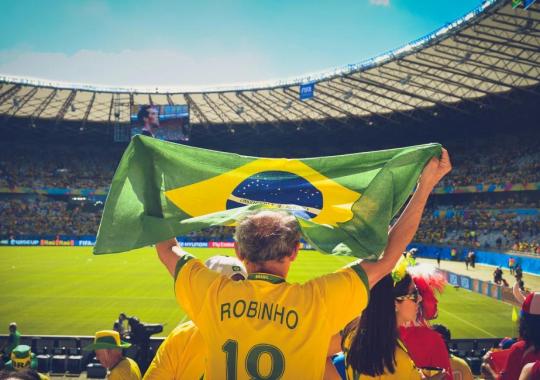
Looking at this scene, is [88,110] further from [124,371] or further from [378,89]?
[124,371]

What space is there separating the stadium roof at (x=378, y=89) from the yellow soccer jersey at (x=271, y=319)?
90.4 ft

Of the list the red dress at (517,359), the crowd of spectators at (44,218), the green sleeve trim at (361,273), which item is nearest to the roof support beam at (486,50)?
the red dress at (517,359)

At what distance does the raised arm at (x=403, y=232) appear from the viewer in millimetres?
2490

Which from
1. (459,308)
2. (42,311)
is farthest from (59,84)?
(459,308)

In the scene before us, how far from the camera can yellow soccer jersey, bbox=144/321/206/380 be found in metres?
3.16

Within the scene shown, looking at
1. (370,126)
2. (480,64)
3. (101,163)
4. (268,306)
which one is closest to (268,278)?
(268,306)

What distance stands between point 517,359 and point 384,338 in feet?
5.00

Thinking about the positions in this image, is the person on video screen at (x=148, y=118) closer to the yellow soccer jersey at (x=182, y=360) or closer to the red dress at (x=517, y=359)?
the yellow soccer jersey at (x=182, y=360)

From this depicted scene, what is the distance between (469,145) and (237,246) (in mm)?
53812

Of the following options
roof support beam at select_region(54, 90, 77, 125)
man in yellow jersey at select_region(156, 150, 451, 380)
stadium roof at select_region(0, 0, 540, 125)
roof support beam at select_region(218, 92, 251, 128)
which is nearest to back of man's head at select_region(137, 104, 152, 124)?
stadium roof at select_region(0, 0, 540, 125)

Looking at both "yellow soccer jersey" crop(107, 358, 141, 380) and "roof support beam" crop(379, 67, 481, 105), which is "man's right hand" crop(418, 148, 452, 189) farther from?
"roof support beam" crop(379, 67, 481, 105)

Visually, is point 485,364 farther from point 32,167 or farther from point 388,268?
point 32,167

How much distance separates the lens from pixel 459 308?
59.1 feet

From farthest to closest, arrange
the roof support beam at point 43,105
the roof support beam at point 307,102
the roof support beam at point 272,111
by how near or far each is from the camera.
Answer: the roof support beam at point 43,105
the roof support beam at point 272,111
the roof support beam at point 307,102
